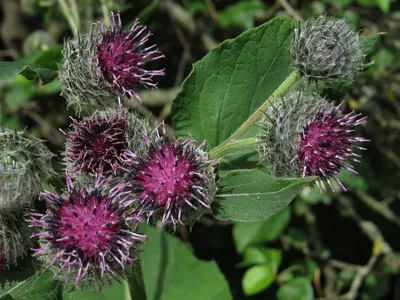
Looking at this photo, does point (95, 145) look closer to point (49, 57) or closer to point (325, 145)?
point (325, 145)

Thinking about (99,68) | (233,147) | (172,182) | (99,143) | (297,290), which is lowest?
(297,290)

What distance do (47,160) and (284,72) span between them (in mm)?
1166

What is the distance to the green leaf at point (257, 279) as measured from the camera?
3.26 metres

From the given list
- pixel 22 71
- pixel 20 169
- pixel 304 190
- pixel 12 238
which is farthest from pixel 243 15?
pixel 12 238

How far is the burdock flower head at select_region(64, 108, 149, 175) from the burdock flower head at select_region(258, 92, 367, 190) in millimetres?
526

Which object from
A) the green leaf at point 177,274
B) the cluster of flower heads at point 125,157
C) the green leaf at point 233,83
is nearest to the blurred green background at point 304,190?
the green leaf at point 177,274

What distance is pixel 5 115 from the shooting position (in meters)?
4.06

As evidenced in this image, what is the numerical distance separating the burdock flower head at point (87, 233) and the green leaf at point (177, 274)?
1150mm

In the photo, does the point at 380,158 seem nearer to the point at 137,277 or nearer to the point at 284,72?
the point at 284,72

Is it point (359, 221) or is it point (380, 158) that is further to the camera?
point (380, 158)

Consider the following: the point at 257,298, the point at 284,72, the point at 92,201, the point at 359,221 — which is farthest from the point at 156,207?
the point at 359,221

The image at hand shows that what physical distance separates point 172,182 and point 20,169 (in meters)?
0.56

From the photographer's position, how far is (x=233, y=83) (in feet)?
8.25

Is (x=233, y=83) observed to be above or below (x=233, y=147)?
above
